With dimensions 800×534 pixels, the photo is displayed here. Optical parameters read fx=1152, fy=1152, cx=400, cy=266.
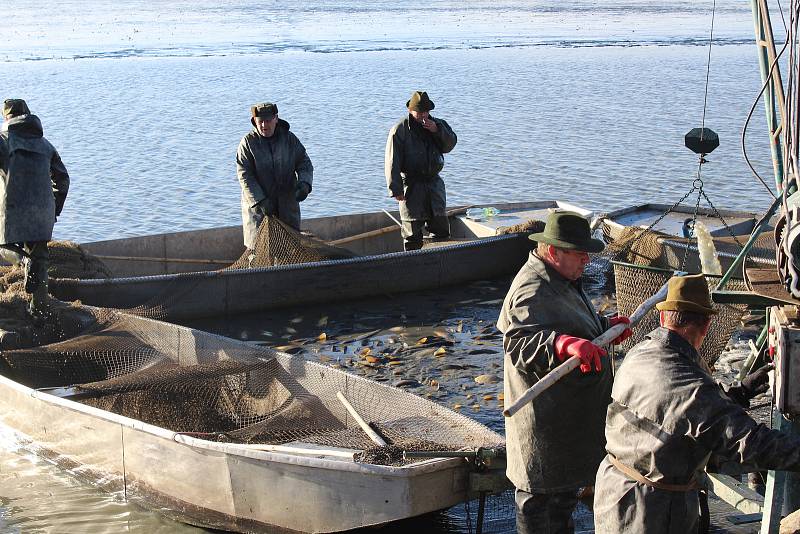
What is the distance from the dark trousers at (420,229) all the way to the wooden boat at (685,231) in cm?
176

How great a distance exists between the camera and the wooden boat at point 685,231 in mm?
10742

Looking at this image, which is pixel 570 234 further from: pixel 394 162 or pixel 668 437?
pixel 394 162

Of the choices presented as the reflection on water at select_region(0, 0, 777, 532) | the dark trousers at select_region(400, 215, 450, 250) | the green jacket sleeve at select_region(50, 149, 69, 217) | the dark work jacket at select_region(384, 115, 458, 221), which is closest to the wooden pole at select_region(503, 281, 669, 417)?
the reflection on water at select_region(0, 0, 777, 532)

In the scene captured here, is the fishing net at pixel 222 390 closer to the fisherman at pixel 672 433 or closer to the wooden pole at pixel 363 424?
the wooden pole at pixel 363 424

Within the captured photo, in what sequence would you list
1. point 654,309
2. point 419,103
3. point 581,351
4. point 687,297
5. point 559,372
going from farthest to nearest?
1. point 419,103
2. point 654,309
3. point 581,351
4. point 559,372
5. point 687,297

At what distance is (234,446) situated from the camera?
257 inches

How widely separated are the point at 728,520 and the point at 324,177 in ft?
45.2

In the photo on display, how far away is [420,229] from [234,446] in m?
6.05

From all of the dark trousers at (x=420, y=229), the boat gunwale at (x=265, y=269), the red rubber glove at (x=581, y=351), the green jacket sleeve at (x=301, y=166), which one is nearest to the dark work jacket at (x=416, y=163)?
the dark trousers at (x=420, y=229)

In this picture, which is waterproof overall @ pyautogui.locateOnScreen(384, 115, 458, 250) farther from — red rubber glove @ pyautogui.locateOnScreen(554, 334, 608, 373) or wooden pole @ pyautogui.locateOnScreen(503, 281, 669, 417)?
red rubber glove @ pyautogui.locateOnScreen(554, 334, 608, 373)

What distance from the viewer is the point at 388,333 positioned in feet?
35.8

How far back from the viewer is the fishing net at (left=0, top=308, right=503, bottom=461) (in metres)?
6.92

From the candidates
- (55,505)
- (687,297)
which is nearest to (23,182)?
(55,505)

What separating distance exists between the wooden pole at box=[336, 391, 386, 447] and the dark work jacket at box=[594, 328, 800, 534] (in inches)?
80.2
